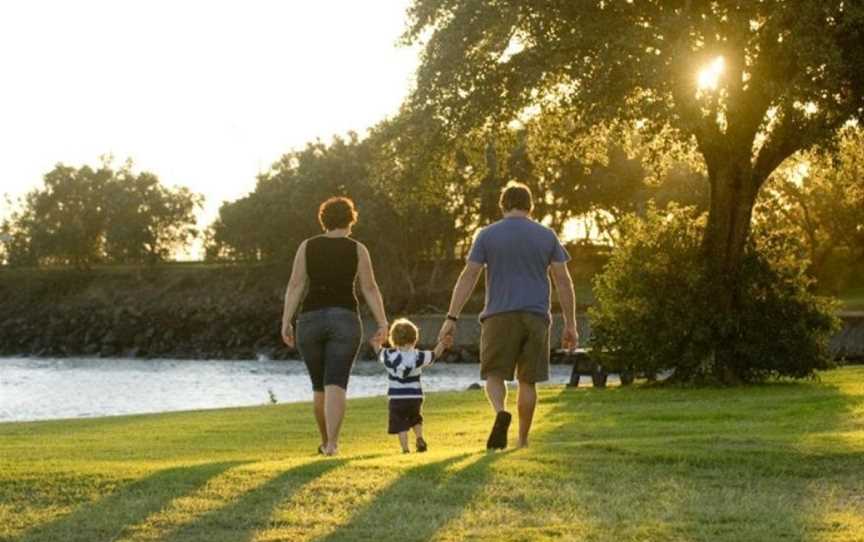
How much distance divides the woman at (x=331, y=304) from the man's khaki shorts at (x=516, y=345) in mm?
1002

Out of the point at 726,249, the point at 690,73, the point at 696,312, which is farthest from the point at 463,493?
the point at 726,249

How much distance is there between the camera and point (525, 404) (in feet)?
48.0

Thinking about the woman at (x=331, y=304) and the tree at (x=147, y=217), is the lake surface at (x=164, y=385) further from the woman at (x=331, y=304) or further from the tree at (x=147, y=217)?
the tree at (x=147, y=217)

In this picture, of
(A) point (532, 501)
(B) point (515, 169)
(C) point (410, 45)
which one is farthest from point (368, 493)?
(B) point (515, 169)

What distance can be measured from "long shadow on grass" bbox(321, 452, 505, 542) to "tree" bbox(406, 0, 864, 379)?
15.3 metres

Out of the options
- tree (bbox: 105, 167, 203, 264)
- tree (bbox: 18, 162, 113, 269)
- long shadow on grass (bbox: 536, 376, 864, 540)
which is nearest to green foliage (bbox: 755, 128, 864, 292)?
long shadow on grass (bbox: 536, 376, 864, 540)

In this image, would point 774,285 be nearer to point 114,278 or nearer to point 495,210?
point 495,210

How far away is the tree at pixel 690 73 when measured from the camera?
2697 centimetres

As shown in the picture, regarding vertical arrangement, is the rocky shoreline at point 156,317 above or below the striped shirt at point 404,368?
above

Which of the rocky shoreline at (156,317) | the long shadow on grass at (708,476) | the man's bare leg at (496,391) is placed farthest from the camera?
the rocky shoreline at (156,317)

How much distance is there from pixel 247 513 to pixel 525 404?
416 cm

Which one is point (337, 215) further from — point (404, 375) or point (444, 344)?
point (404, 375)

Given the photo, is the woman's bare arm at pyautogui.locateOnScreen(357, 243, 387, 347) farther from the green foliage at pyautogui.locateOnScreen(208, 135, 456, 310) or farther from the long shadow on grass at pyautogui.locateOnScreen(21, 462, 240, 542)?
the green foliage at pyautogui.locateOnScreen(208, 135, 456, 310)

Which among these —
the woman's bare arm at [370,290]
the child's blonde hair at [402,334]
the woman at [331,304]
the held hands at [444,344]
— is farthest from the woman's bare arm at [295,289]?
the held hands at [444,344]
